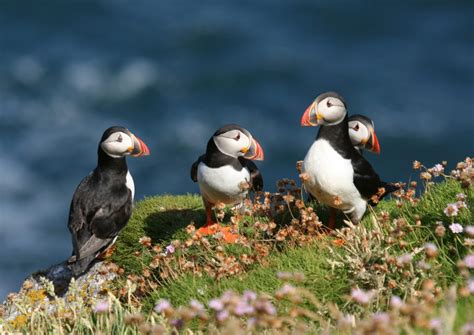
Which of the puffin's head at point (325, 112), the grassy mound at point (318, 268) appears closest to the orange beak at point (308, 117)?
the puffin's head at point (325, 112)

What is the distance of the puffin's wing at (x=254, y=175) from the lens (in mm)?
8664

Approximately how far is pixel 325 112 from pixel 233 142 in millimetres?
1131

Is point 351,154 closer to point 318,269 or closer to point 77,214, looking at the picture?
point 318,269

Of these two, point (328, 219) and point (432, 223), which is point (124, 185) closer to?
point (328, 219)

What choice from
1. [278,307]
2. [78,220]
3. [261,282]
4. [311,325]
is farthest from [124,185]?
[311,325]

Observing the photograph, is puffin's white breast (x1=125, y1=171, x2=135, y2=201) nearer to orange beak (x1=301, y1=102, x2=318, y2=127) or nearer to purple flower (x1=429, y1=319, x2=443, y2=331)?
orange beak (x1=301, y1=102, x2=318, y2=127)

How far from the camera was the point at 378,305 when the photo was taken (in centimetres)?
580

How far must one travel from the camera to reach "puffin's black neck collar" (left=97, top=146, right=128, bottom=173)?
935 centimetres

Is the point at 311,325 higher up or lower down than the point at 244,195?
lower down

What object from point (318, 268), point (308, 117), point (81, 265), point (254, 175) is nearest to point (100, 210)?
point (81, 265)

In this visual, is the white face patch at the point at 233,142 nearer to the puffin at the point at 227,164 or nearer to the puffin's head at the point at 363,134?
the puffin at the point at 227,164

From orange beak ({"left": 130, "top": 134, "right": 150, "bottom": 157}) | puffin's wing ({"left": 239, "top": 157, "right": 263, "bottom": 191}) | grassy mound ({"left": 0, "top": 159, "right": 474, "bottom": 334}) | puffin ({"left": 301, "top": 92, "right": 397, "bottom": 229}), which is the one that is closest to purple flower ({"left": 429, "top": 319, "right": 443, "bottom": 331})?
grassy mound ({"left": 0, "top": 159, "right": 474, "bottom": 334})

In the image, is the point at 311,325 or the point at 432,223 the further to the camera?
the point at 432,223

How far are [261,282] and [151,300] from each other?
1.14 meters
